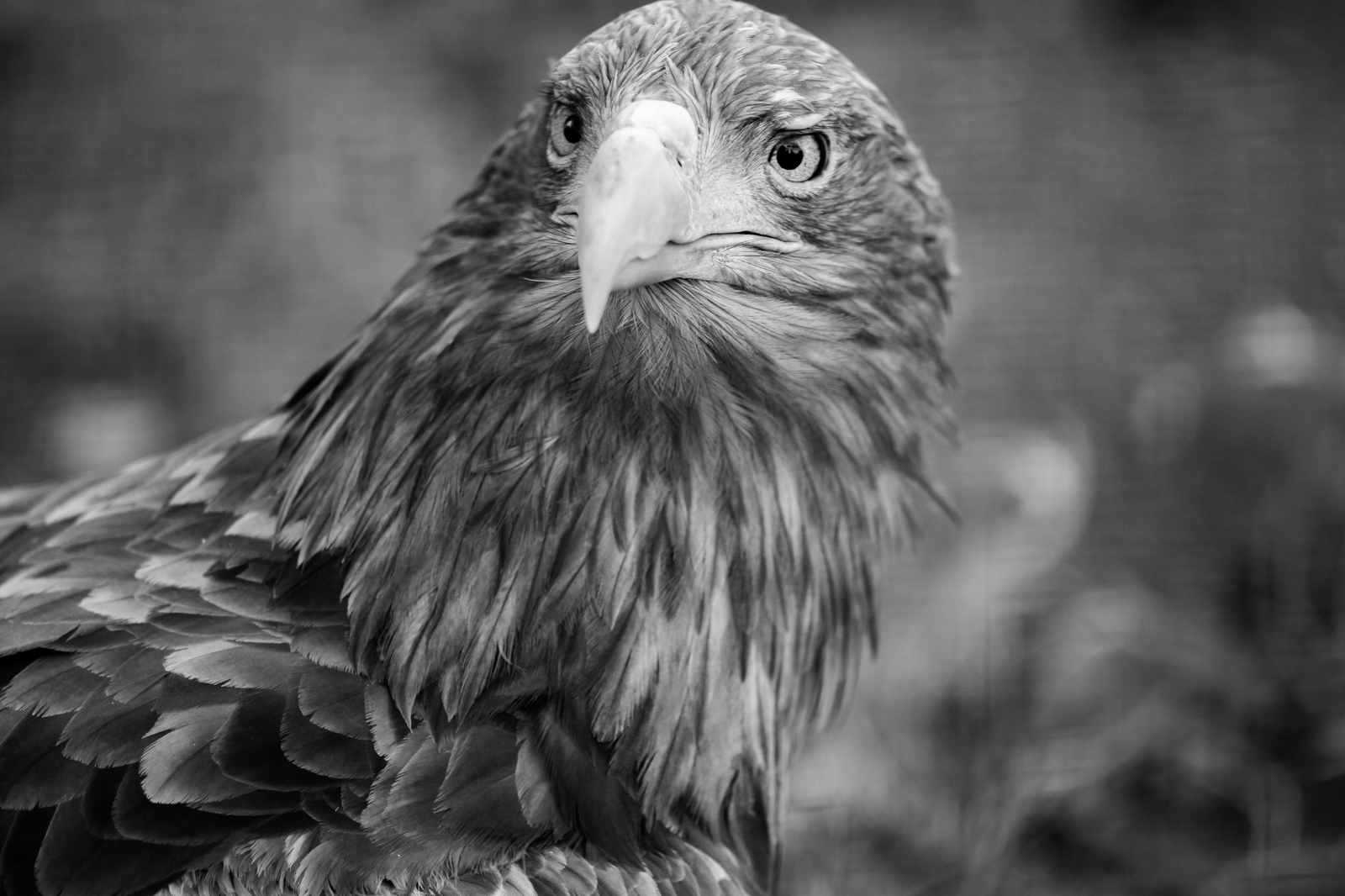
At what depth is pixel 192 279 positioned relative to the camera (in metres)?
3.01

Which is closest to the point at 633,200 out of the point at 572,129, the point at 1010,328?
the point at 572,129

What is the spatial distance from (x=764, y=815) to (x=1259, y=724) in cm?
171

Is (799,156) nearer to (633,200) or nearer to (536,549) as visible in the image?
(633,200)

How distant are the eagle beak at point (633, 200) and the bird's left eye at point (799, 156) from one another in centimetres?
11

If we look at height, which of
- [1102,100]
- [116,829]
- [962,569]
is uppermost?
[1102,100]

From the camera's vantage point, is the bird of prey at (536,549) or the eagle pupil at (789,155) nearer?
the bird of prey at (536,549)

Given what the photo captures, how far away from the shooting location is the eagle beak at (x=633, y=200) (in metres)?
1.01

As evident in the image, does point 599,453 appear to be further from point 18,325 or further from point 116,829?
point 18,325

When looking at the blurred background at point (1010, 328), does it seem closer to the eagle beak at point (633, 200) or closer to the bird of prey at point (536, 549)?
the bird of prey at point (536, 549)

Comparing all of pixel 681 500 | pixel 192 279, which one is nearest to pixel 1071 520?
pixel 681 500

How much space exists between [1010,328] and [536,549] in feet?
6.33

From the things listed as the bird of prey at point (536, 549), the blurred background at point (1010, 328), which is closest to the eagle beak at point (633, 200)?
the bird of prey at point (536, 549)

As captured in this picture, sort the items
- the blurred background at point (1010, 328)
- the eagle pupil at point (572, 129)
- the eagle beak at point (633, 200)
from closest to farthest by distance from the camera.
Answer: the eagle beak at point (633, 200) → the eagle pupil at point (572, 129) → the blurred background at point (1010, 328)

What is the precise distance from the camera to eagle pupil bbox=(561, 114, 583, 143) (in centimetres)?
120
